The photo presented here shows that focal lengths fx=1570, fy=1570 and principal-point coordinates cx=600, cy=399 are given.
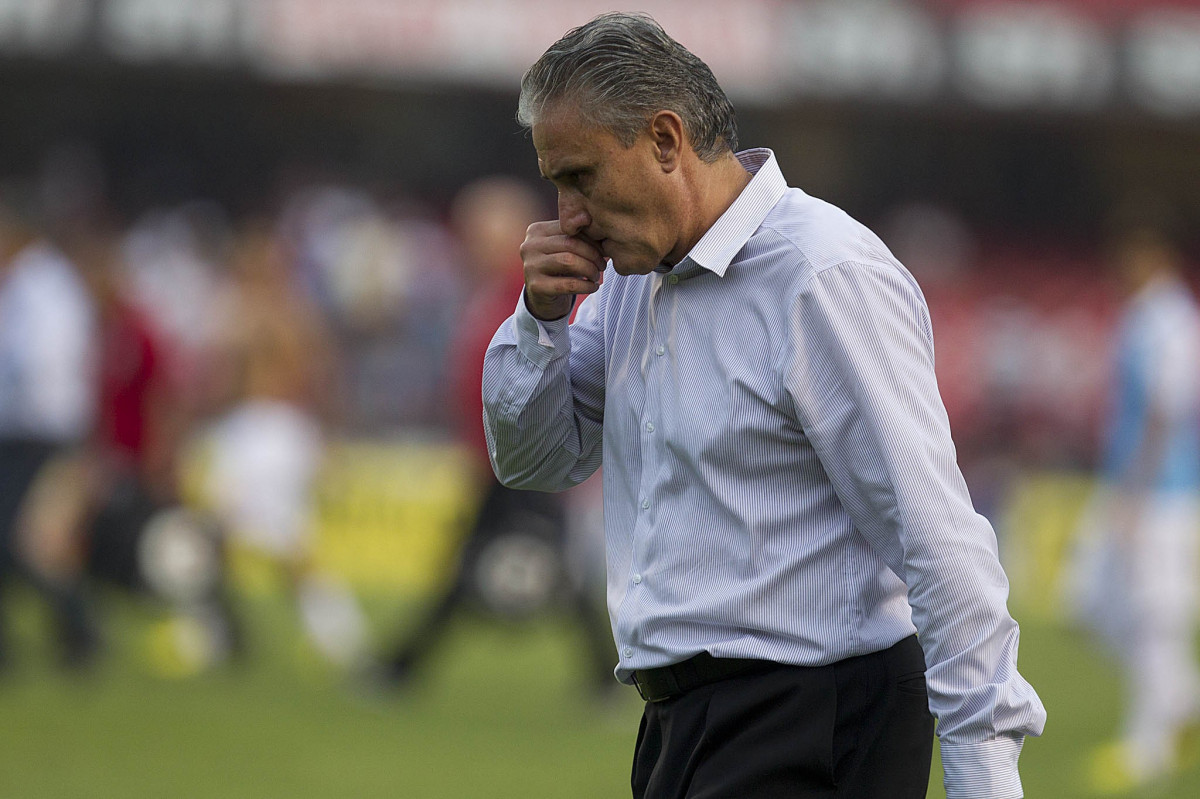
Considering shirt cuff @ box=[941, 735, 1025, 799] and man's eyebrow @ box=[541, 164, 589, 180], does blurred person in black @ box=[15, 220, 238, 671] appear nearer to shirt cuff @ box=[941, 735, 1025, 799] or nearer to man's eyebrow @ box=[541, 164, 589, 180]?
man's eyebrow @ box=[541, 164, 589, 180]

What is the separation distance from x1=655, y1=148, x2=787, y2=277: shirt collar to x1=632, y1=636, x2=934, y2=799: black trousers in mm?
651

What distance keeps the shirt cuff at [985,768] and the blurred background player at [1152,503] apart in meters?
4.92

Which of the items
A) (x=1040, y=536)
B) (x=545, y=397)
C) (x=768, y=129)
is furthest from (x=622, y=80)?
(x=768, y=129)

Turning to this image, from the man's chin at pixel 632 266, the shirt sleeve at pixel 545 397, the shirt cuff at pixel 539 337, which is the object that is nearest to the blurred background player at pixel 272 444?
the shirt sleeve at pixel 545 397

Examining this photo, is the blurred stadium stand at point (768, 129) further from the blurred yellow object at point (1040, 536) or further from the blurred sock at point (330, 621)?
the blurred sock at point (330, 621)

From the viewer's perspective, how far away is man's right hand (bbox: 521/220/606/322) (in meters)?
2.54

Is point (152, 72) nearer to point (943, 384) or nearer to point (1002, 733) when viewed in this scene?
point (943, 384)

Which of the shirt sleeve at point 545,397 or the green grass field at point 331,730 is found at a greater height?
the shirt sleeve at point 545,397

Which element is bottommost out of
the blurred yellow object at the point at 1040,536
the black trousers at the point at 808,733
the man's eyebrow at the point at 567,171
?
the blurred yellow object at the point at 1040,536

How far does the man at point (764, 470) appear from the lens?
225 centimetres

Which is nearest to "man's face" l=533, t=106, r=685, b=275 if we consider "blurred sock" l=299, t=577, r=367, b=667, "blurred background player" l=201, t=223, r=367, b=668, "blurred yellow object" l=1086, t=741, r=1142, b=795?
"blurred yellow object" l=1086, t=741, r=1142, b=795

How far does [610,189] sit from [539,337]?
0.33 m

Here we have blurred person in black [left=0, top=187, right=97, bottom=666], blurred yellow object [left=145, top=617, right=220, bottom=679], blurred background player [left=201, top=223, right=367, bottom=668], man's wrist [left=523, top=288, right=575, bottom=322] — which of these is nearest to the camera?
man's wrist [left=523, top=288, right=575, bottom=322]

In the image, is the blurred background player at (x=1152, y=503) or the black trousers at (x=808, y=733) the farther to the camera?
the blurred background player at (x=1152, y=503)
